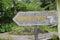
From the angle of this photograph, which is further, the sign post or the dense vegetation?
the dense vegetation

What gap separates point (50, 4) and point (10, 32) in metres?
2.01

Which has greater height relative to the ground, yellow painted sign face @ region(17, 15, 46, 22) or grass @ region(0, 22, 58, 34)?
yellow painted sign face @ region(17, 15, 46, 22)

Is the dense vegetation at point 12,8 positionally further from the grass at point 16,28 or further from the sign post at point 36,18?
the sign post at point 36,18

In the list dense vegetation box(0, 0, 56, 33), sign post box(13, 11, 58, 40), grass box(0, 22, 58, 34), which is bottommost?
grass box(0, 22, 58, 34)

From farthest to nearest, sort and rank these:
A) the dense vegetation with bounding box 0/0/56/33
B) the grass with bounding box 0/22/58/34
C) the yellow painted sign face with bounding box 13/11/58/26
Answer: the dense vegetation with bounding box 0/0/56/33
the grass with bounding box 0/22/58/34
the yellow painted sign face with bounding box 13/11/58/26

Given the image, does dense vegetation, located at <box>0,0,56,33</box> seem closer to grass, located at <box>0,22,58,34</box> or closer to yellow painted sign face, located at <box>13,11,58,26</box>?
grass, located at <box>0,22,58,34</box>

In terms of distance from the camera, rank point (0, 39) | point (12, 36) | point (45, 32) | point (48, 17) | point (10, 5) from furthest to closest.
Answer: point (10, 5), point (45, 32), point (12, 36), point (0, 39), point (48, 17)

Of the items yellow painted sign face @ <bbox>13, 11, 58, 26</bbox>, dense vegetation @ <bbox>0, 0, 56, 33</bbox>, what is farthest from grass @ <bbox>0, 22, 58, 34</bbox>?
yellow painted sign face @ <bbox>13, 11, 58, 26</bbox>

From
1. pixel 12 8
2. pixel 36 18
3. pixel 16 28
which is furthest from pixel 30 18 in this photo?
pixel 12 8

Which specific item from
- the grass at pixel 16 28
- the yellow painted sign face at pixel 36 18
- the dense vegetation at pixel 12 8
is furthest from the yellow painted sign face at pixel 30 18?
the dense vegetation at pixel 12 8

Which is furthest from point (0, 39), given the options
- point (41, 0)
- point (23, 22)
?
→ point (41, 0)

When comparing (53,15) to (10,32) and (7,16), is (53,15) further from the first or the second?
(7,16)

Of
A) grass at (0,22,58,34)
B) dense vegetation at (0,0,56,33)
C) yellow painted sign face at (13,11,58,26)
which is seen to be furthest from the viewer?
dense vegetation at (0,0,56,33)

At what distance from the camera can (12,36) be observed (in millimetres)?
5973
